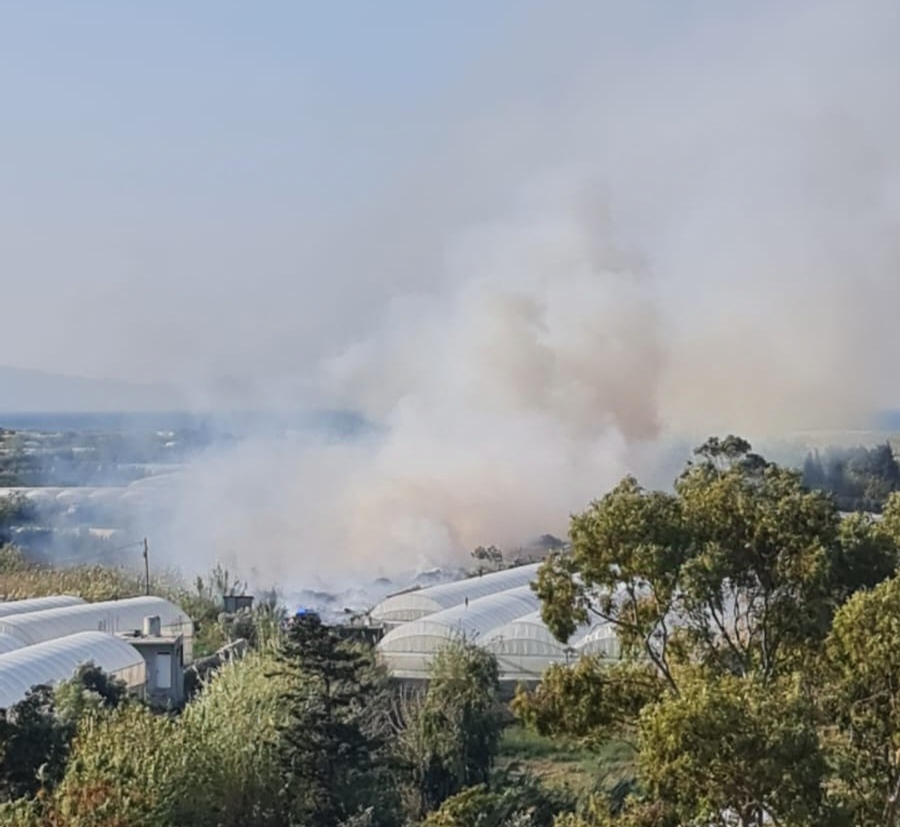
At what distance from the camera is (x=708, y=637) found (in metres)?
9.52

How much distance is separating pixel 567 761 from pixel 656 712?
1376cm

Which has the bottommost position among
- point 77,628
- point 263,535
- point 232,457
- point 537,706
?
point 537,706

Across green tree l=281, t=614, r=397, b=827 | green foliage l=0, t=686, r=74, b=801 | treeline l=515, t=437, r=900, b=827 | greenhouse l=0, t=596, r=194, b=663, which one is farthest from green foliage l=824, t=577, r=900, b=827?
greenhouse l=0, t=596, r=194, b=663

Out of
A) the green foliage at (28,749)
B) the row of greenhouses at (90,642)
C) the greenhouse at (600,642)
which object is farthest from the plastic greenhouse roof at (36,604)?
the green foliage at (28,749)

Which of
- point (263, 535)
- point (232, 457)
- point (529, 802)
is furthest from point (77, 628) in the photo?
point (232, 457)

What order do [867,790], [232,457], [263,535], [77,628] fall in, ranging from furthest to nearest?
[232,457]
[263,535]
[77,628]
[867,790]

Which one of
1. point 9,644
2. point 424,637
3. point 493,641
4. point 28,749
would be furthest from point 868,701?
point 9,644

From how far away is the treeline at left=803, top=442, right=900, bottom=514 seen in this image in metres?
60.2

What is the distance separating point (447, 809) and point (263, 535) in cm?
3903

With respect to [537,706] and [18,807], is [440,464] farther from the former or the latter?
[537,706]

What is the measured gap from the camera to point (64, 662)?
2245cm

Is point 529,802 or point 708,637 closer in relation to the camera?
point 708,637

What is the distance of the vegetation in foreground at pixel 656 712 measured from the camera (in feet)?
23.7

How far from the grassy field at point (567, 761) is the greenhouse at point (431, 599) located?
920 centimetres
